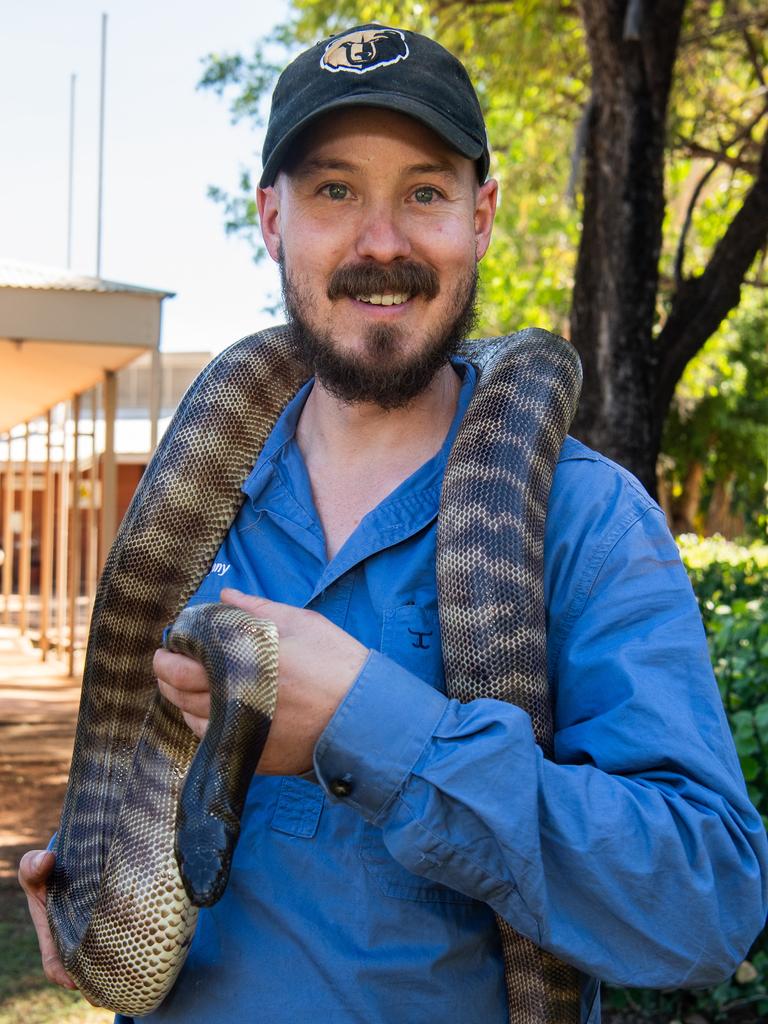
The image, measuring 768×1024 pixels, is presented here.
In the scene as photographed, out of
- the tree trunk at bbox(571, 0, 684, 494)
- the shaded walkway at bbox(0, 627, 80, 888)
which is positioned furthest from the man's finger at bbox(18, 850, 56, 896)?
the tree trunk at bbox(571, 0, 684, 494)

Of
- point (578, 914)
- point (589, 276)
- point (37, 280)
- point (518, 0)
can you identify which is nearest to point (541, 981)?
point (578, 914)

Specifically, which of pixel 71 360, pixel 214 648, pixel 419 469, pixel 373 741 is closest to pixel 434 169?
pixel 419 469

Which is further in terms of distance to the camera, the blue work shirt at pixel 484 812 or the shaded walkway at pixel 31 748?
the shaded walkway at pixel 31 748

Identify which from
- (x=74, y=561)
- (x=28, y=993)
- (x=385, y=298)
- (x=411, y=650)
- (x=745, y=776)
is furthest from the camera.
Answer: (x=74, y=561)

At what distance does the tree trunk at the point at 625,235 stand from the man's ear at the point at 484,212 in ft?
17.2

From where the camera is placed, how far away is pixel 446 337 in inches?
88.1

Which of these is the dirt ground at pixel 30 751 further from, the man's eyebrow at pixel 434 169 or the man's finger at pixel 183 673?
the man's eyebrow at pixel 434 169

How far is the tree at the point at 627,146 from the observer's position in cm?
762

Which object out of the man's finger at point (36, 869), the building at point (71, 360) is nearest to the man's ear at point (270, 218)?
the man's finger at point (36, 869)

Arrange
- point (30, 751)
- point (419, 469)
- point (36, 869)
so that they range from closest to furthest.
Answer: point (419, 469), point (36, 869), point (30, 751)

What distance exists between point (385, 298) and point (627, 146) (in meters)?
6.06

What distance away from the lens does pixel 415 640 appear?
6.76 feet

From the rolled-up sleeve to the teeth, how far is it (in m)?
0.73

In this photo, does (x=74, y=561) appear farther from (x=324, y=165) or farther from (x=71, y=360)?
(x=324, y=165)
